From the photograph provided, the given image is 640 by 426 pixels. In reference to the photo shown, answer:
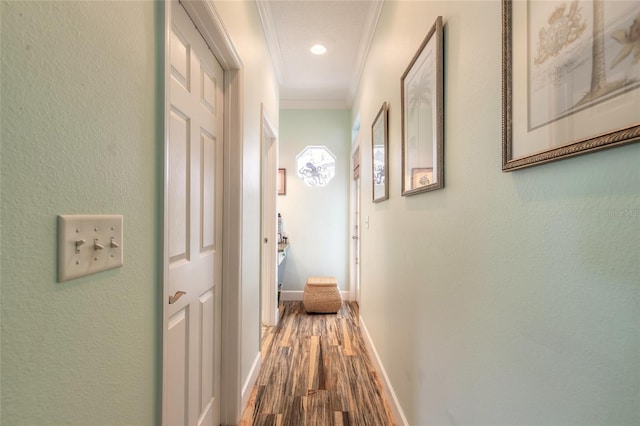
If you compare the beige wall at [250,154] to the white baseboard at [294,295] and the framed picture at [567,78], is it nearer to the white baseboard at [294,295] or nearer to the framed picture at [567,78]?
the framed picture at [567,78]

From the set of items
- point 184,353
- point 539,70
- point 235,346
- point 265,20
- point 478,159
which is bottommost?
point 235,346

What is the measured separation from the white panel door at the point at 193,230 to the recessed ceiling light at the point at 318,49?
1.44 meters

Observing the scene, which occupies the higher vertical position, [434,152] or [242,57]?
[242,57]

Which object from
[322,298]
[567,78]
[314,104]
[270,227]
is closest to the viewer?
[567,78]

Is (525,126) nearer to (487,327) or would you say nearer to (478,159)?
(478,159)

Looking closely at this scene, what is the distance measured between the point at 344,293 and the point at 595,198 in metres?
3.55

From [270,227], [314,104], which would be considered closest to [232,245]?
[270,227]

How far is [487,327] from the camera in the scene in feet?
2.61

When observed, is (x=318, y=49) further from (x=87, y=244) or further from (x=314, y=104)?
(x=87, y=244)

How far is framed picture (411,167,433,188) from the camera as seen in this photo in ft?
3.81

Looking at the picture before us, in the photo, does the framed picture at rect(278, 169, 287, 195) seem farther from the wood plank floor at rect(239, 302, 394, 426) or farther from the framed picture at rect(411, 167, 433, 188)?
the framed picture at rect(411, 167, 433, 188)

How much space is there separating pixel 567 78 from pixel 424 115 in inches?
27.5

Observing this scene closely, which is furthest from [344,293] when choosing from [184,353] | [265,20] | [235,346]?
[265,20]

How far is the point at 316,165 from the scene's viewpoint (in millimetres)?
3902
